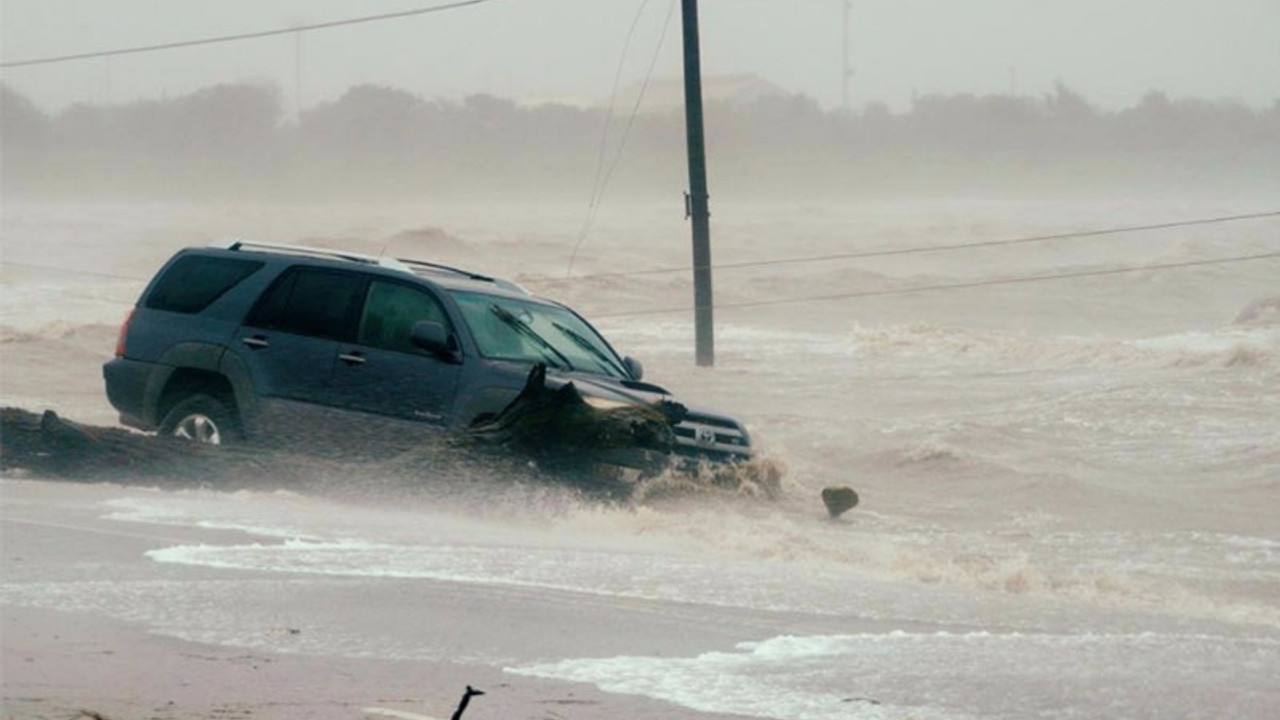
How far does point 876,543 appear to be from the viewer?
13.8 m

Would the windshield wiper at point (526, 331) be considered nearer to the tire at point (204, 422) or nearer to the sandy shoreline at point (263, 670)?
the tire at point (204, 422)

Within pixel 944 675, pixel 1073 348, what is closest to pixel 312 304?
pixel 944 675

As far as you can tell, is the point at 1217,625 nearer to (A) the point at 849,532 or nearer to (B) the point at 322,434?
(A) the point at 849,532

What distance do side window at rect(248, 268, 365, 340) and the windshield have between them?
2.70 feet

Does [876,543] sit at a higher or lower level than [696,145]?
lower

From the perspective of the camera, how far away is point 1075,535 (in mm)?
A: 15484

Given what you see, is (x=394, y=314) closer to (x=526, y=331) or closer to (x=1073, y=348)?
(x=526, y=331)

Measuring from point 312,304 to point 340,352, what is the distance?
571mm

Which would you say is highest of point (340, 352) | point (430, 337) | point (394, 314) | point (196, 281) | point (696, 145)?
point (696, 145)

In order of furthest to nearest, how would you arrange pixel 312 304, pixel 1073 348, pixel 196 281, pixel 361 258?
pixel 1073 348
pixel 196 281
pixel 361 258
pixel 312 304

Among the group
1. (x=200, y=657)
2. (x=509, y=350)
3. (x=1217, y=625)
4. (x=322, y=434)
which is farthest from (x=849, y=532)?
(x=200, y=657)

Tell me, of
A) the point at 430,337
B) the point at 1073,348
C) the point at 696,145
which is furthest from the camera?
the point at 1073,348

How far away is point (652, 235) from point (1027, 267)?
17.1 meters

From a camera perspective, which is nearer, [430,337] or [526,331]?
[430,337]
